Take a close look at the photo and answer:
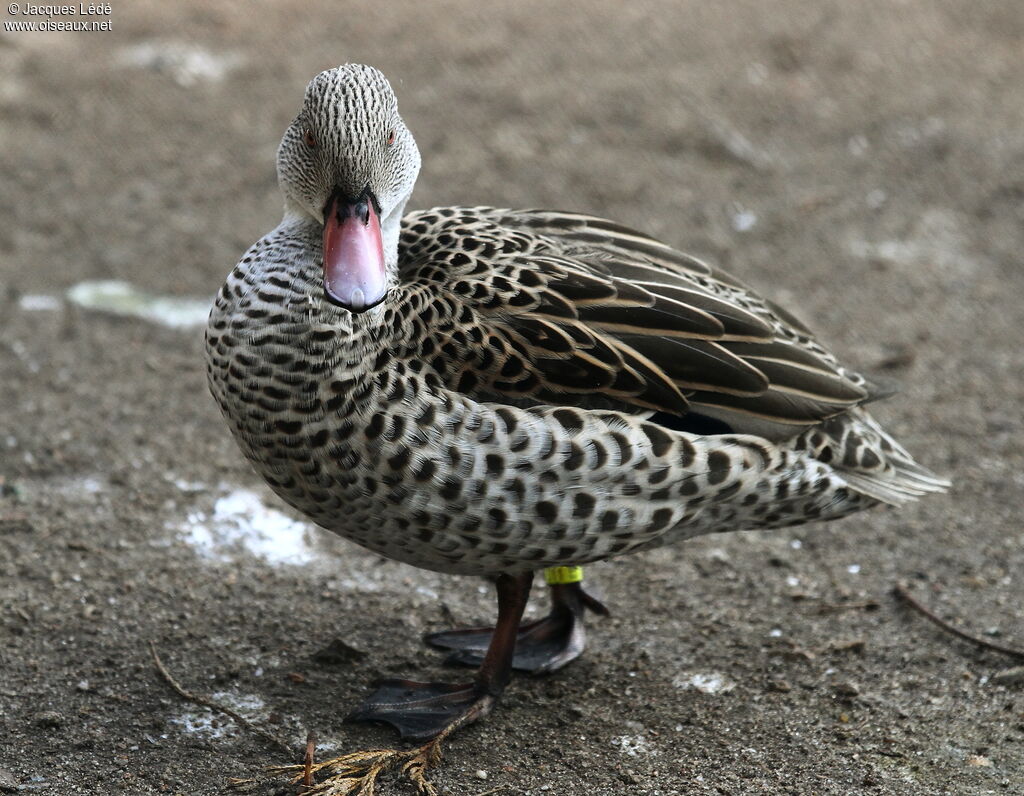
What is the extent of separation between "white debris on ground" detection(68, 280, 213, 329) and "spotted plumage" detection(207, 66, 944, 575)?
2391mm

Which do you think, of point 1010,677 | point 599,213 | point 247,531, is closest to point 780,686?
point 1010,677

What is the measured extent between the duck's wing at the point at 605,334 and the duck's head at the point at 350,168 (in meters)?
0.25

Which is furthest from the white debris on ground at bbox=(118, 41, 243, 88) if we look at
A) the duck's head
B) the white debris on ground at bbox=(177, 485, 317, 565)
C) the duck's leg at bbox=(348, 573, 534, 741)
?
the duck's leg at bbox=(348, 573, 534, 741)

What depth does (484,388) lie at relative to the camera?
3.31 metres

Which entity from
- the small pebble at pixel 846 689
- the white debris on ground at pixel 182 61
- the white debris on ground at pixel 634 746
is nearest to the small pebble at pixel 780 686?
the small pebble at pixel 846 689

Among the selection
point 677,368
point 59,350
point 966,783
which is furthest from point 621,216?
point 966,783

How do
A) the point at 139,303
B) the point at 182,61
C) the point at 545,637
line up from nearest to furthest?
the point at 545,637 → the point at 139,303 → the point at 182,61

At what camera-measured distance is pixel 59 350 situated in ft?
17.8

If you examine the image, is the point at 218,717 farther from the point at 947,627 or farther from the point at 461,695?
the point at 947,627

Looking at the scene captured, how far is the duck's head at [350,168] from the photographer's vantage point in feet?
10.5

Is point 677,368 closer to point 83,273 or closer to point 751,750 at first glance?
point 751,750

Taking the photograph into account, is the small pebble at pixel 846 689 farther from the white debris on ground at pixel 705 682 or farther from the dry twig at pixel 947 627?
the dry twig at pixel 947 627

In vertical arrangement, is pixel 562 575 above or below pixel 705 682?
above

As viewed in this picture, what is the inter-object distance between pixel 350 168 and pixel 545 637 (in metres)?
1.64
